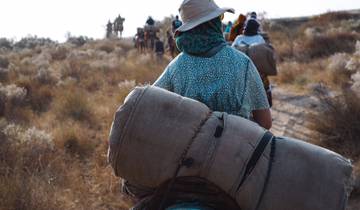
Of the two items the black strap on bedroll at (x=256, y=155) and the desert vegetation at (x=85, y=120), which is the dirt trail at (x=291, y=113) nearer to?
the desert vegetation at (x=85, y=120)

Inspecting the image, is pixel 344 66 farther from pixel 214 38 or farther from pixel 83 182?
pixel 214 38

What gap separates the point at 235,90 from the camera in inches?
104

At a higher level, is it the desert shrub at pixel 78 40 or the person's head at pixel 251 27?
the person's head at pixel 251 27

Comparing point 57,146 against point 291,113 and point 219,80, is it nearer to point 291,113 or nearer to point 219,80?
point 291,113

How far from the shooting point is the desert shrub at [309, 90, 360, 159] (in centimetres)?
729

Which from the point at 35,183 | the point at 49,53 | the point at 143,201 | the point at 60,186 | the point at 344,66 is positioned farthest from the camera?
the point at 49,53

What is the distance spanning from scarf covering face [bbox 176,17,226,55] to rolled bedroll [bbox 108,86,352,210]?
1.85 feet

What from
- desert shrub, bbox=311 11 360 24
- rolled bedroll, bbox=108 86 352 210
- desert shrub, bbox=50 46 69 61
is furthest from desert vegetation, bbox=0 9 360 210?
desert shrub, bbox=311 11 360 24

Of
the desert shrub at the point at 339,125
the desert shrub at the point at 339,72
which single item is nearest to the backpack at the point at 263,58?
the desert shrub at the point at 339,125

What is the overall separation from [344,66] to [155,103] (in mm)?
12937

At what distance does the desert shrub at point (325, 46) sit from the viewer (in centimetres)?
2025

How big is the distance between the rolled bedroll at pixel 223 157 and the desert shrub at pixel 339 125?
5334 millimetres

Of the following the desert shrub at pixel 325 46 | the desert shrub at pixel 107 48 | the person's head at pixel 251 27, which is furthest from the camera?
Answer: the desert shrub at pixel 107 48

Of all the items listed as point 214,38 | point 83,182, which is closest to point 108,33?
point 83,182
